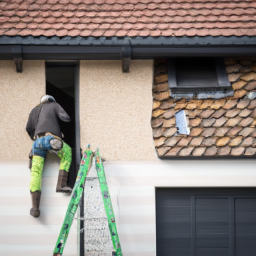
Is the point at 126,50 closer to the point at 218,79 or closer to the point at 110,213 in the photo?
the point at 218,79

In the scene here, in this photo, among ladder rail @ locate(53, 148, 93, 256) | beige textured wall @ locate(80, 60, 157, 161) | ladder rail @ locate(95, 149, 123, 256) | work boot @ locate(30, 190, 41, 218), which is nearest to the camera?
ladder rail @ locate(53, 148, 93, 256)

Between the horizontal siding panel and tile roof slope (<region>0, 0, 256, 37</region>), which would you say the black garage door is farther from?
tile roof slope (<region>0, 0, 256, 37</region>)

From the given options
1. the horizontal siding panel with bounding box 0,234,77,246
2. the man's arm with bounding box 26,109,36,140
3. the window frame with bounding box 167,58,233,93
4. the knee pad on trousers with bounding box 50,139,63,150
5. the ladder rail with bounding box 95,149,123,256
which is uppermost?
the window frame with bounding box 167,58,233,93

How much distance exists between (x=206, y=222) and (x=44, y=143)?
270 cm

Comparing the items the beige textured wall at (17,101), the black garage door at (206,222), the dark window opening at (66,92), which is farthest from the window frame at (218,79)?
the beige textured wall at (17,101)

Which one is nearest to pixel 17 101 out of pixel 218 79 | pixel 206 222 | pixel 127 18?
pixel 127 18

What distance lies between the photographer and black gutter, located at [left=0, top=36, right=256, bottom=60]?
6.64 metres

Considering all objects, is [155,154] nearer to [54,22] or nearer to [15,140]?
[15,140]

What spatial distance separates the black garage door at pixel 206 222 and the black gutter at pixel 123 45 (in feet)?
6.85

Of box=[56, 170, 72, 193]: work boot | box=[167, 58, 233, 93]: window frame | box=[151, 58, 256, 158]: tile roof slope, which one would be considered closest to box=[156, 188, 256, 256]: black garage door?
box=[151, 58, 256, 158]: tile roof slope

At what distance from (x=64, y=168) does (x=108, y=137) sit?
81 cm

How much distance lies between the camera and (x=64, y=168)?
6641 mm

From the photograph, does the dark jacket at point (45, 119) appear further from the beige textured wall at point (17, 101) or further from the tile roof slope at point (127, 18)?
the tile roof slope at point (127, 18)

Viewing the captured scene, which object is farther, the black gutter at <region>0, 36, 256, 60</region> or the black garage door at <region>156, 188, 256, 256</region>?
the black garage door at <region>156, 188, 256, 256</region>
